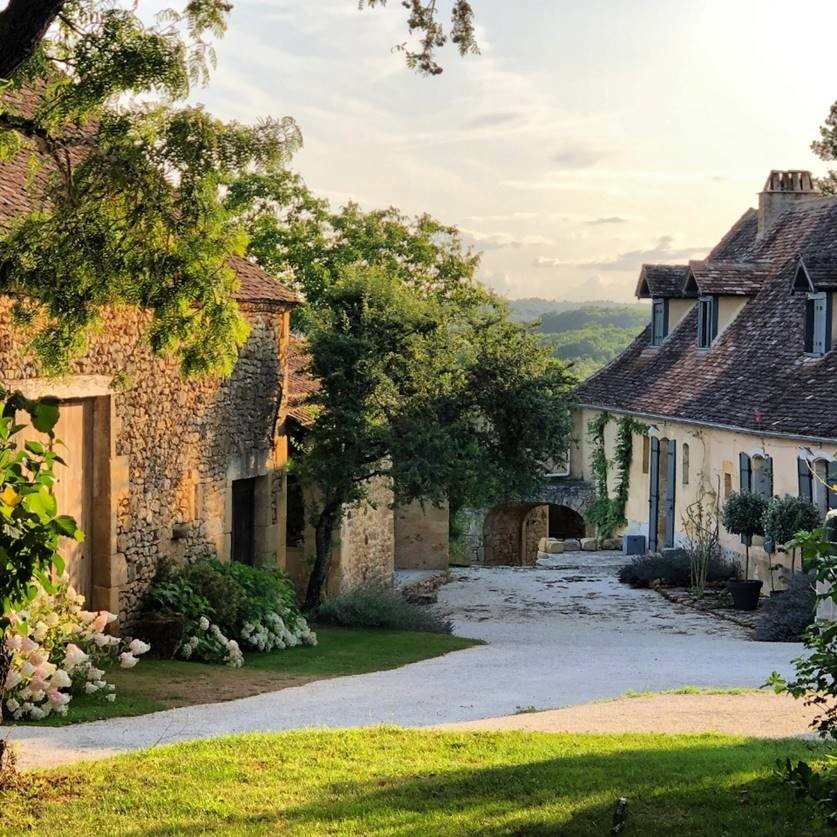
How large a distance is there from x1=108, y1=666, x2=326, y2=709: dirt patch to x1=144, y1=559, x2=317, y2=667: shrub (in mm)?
610

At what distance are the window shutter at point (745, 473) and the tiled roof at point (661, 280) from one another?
6.89 meters

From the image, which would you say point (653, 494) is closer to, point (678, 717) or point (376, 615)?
point (376, 615)

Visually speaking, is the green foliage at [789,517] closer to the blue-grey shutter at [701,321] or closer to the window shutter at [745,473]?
the window shutter at [745,473]

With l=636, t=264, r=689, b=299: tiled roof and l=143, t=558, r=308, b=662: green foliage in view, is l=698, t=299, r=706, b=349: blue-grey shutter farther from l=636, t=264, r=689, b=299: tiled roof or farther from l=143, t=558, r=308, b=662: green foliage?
l=143, t=558, r=308, b=662: green foliage

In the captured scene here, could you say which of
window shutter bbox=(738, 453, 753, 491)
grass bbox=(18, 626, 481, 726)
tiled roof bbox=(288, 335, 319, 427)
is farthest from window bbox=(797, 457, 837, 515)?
tiled roof bbox=(288, 335, 319, 427)

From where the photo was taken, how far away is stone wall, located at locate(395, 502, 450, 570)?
27.5 m

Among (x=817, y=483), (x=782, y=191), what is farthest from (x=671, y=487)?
(x=782, y=191)

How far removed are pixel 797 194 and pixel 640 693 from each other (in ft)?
62.9

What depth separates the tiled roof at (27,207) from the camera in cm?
1245

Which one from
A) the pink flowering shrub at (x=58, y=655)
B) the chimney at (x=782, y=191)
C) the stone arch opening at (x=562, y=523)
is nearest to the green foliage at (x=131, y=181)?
the pink flowering shrub at (x=58, y=655)

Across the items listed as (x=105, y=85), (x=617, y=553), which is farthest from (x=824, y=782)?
(x=617, y=553)

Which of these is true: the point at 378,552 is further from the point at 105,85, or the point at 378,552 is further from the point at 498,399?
the point at 105,85

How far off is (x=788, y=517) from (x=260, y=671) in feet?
32.0

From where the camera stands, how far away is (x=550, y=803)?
734cm
